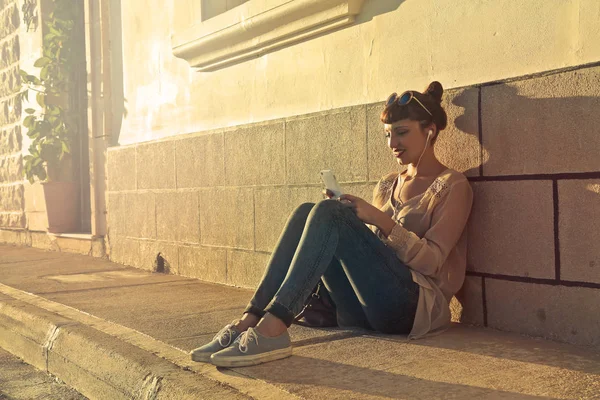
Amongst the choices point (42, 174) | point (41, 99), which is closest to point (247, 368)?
point (42, 174)

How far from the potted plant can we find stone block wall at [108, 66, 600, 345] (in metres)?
4.00

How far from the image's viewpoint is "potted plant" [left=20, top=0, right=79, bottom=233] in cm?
815

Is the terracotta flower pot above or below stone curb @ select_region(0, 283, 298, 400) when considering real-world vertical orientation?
above

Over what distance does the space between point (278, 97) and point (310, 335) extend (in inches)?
76.8

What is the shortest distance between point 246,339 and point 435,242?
0.94 m

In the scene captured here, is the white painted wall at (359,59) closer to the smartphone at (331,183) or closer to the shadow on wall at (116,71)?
the shadow on wall at (116,71)

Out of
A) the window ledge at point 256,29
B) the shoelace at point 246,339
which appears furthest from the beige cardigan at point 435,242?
the window ledge at point 256,29

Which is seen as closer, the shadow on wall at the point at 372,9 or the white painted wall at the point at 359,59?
the white painted wall at the point at 359,59

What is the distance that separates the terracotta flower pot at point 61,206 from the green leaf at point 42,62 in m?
1.35

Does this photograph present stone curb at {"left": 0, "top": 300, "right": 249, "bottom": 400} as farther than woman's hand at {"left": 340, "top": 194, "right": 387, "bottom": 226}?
No

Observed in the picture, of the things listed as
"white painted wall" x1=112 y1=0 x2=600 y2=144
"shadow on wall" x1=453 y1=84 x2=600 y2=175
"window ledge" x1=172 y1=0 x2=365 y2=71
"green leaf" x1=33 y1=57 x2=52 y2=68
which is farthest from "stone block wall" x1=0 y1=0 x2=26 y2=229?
"shadow on wall" x1=453 y1=84 x2=600 y2=175

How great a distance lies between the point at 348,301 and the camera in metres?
3.33

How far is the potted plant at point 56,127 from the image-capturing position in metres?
8.15

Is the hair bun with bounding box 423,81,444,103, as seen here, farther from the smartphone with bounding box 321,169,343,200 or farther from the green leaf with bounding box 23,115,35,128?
the green leaf with bounding box 23,115,35,128
